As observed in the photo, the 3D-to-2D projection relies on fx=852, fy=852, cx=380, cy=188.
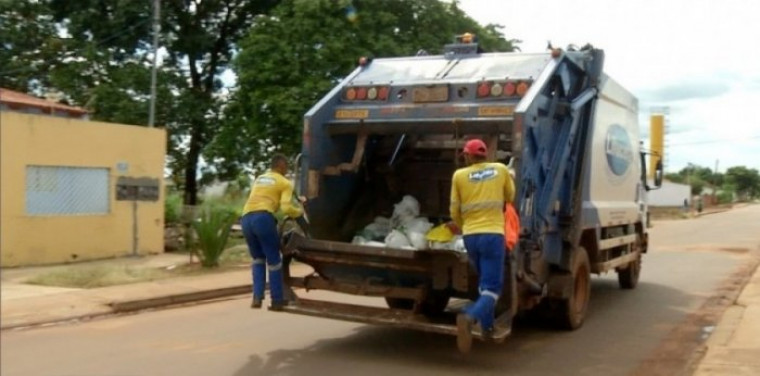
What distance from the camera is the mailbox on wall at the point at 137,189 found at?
51.6 ft

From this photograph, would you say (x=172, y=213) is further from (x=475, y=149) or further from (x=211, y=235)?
(x=475, y=149)

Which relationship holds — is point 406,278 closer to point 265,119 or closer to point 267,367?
point 267,367

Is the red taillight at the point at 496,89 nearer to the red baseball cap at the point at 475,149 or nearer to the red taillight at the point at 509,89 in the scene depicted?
the red taillight at the point at 509,89

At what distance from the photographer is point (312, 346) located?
307 inches

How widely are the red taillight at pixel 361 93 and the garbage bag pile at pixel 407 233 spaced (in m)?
1.07

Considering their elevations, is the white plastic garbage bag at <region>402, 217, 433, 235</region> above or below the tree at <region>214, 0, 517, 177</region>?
below

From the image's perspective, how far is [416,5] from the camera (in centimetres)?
2264

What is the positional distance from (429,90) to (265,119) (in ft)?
45.8

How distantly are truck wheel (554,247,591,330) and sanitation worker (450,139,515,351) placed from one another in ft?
6.96

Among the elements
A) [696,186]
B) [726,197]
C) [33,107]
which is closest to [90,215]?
[33,107]

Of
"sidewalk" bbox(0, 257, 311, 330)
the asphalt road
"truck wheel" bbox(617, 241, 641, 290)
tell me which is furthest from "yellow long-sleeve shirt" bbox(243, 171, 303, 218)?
"truck wheel" bbox(617, 241, 641, 290)

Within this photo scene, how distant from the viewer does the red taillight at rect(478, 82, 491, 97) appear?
25.6ft

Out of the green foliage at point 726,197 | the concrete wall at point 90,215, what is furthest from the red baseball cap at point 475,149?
the green foliage at point 726,197

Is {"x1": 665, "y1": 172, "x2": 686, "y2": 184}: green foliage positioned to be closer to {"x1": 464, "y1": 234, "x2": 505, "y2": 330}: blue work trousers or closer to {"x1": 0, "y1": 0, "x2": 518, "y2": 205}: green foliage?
{"x1": 0, "y1": 0, "x2": 518, "y2": 205}: green foliage
